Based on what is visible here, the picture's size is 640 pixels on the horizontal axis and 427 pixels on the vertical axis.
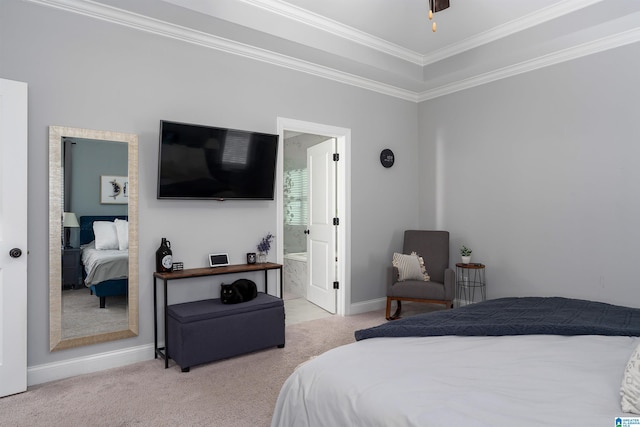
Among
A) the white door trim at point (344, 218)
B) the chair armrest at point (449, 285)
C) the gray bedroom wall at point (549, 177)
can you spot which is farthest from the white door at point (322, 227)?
the gray bedroom wall at point (549, 177)

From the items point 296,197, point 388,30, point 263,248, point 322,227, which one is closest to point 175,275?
point 263,248

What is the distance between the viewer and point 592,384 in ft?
4.28

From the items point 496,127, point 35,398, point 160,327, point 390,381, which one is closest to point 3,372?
point 35,398

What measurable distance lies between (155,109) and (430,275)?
328 centimetres

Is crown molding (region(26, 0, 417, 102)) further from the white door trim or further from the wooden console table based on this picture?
the wooden console table

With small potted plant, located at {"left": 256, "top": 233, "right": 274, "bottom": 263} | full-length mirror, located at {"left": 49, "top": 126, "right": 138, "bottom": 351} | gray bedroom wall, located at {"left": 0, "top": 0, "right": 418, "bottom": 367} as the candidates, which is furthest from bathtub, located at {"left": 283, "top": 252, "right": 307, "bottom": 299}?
full-length mirror, located at {"left": 49, "top": 126, "right": 138, "bottom": 351}

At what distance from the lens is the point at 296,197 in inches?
260

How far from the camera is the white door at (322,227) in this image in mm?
4715

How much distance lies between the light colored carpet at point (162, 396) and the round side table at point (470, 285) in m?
2.20

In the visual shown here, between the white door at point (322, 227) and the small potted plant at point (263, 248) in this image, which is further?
the white door at point (322, 227)

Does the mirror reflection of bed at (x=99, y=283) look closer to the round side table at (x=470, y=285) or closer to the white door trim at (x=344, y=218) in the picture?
the white door trim at (x=344, y=218)

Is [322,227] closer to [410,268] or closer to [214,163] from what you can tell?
[410,268]

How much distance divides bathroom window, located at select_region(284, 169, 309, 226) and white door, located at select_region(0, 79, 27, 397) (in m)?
4.09

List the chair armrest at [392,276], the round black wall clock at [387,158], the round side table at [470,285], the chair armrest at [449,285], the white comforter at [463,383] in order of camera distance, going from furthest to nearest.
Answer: the round black wall clock at [387,158], the round side table at [470,285], the chair armrest at [392,276], the chair armrest at [449,285], the white comforter at [463,383]
